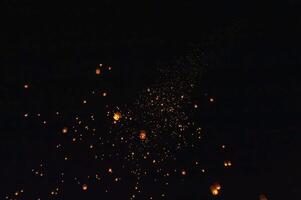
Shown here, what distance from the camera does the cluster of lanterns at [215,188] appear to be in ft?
5.19

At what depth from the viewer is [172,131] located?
1614mm

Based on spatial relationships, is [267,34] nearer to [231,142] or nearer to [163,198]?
[231,142]

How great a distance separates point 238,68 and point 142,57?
50 cm

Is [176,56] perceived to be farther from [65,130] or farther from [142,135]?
[65,130]

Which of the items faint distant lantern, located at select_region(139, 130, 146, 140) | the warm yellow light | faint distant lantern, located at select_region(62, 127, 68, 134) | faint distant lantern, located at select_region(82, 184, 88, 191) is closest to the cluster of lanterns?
the warm yellow light

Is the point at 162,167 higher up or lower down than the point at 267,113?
lower down

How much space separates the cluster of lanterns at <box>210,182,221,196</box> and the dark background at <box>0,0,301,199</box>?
4cm

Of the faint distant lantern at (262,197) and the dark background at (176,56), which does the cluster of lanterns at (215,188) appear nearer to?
the dark background at (176,56)

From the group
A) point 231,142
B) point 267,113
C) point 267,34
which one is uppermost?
point 267,34

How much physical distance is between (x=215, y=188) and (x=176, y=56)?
0.71m

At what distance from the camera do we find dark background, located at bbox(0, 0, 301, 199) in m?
1.59

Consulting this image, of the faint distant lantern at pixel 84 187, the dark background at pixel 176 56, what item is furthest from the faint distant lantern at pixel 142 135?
the faint distant lantern at pixel 84 187

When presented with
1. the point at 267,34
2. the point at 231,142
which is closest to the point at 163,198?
the point at 231,142

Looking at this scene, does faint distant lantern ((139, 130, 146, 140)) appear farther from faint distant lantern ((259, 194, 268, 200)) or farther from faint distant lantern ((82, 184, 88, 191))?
faint distant lantern ((259, 194, 268, 200))
